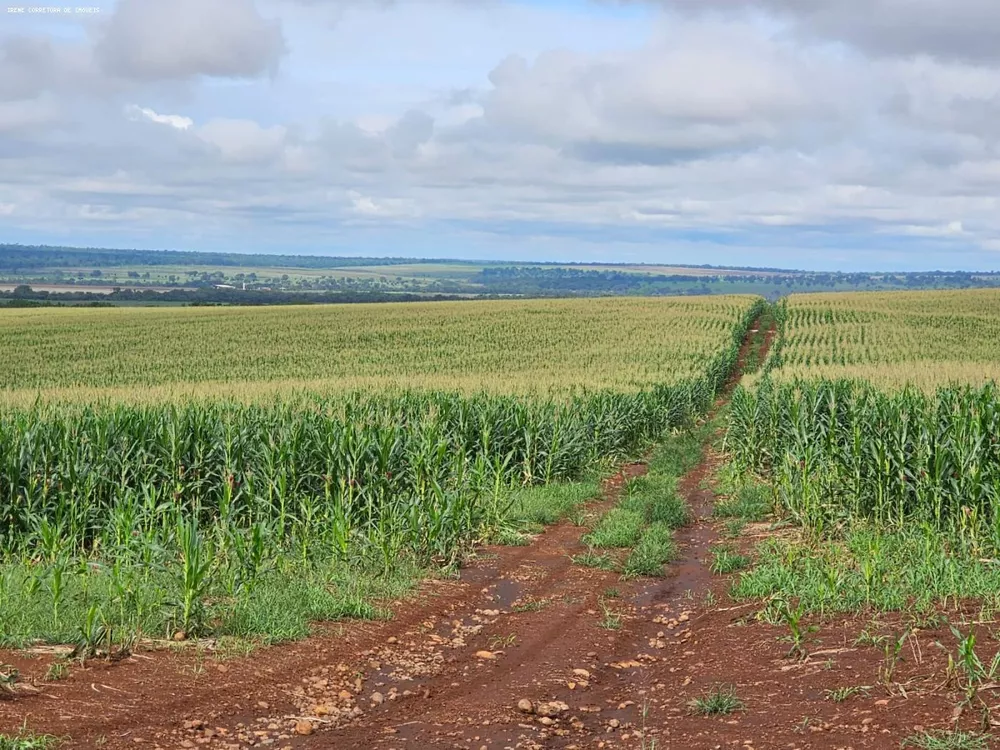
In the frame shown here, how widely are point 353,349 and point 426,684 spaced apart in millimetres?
36741

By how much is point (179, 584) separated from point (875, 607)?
231 inches

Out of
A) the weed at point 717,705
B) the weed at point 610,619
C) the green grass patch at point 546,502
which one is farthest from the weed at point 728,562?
the weed at point 717,705

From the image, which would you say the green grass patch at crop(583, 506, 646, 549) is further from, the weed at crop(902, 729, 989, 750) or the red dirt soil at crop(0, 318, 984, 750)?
the weed at crop(902, 729, 989, 750)

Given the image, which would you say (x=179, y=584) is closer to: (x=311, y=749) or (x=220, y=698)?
(x=220, y=698)

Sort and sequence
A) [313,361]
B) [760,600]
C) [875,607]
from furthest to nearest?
[313,361] < [760,600] < [875,607]

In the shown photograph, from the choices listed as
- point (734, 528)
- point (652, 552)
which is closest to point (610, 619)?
point (652, 552)

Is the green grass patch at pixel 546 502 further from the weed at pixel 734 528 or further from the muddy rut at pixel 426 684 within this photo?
the muddy rut at pixel 426 684

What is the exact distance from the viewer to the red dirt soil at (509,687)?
576cm

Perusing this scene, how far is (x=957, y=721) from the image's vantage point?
550 cm

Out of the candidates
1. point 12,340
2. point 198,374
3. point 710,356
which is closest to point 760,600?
point 710,356

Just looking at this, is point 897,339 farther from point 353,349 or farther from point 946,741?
point 946,741

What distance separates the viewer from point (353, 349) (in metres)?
43.0

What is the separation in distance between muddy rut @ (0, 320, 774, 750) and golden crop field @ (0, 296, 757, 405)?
1151 cm

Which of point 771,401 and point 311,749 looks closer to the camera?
point 311,749
